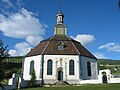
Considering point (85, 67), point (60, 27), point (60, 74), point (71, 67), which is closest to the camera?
point (60, 74)

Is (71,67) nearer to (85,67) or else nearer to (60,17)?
(85,67)

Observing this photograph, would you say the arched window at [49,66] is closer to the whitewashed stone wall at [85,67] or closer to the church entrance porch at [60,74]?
the church entrance porch at [60,74]

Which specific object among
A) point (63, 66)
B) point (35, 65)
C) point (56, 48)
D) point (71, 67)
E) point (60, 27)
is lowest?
point (71, 67)

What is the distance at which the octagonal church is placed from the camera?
132 feet

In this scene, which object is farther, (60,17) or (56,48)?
(60,17)

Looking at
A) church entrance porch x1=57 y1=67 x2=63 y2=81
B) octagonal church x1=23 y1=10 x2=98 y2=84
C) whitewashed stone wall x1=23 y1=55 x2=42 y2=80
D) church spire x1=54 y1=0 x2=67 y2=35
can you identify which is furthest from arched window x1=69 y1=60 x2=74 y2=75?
church spire x1=54 y1=0 x2=67 y2=35

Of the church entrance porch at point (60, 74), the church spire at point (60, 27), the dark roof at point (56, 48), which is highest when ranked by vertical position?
the church spire at point (60, 27)

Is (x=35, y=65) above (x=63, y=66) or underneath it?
above

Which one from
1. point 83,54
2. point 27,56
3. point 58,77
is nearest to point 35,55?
point 27,56

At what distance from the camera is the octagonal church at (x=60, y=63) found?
1590 inches

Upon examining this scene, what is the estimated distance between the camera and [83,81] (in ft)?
130

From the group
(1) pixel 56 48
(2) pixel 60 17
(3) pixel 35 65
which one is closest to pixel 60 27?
(2) pixel 60 17

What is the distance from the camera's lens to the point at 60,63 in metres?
41.0

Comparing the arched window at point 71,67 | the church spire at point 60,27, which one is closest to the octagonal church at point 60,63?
the arched window at point 71,67
